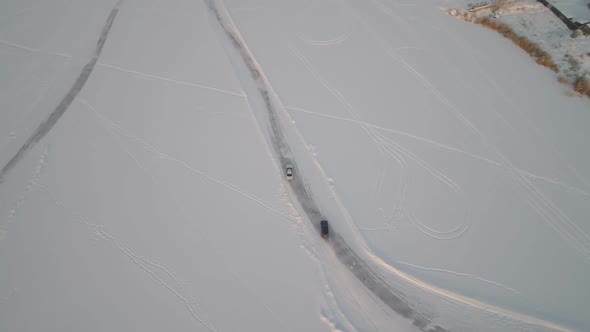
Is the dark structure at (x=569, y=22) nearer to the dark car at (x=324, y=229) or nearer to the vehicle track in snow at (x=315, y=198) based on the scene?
the vehicle track in snow at (x=315, y=198)

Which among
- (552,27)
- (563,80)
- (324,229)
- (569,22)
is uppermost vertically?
(569,22)

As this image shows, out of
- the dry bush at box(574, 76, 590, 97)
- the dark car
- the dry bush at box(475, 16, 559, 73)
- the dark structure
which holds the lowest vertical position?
the dark car

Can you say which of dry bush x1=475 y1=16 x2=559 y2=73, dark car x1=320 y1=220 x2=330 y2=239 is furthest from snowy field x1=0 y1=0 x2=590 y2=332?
dry bush x1=475 y1=16 x2=559 y2=73

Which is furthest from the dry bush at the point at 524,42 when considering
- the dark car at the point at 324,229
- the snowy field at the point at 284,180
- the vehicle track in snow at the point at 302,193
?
the dark car at the point at 324,229

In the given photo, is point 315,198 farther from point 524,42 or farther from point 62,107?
point 524,42

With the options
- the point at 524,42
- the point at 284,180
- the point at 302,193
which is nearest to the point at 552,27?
the point at 524,42

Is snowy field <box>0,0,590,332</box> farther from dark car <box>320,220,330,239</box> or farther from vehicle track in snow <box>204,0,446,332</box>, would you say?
dark car <box>320,220,330,239</box>
